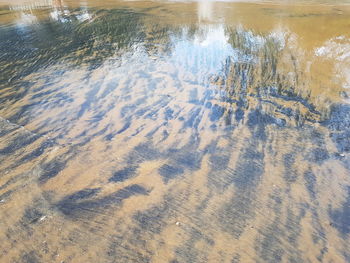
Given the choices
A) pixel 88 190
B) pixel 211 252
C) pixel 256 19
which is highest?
pixel 256 19

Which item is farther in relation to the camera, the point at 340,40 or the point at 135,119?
the point at 340,40

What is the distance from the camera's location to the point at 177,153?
13.9 feet

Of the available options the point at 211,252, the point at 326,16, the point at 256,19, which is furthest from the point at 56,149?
the point at 326,16

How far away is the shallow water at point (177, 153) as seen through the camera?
2.97 m

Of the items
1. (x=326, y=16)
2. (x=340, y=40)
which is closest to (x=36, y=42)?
(x=340, y=40)

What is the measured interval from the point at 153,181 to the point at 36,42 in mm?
9142

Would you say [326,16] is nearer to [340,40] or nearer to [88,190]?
[340,40]

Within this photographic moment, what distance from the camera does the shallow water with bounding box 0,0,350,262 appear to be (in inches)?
117

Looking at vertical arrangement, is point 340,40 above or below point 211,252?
above

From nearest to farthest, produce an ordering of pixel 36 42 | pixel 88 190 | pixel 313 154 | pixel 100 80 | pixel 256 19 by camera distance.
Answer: pixel 88 190 → pixel 313 154 → pixel 100 80 → pixel 36 42 → pixel 256 19

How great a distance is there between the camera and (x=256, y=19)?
42.2ft

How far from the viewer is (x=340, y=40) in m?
9.33

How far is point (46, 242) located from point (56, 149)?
173 centimetres

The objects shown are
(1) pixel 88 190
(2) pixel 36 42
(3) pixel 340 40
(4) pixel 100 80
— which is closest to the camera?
(1) pixel 88 190
